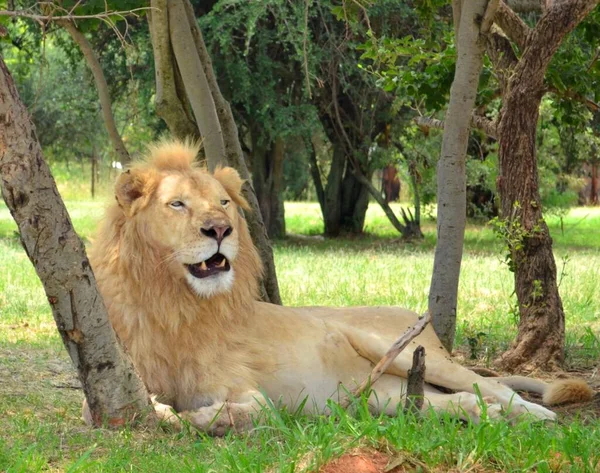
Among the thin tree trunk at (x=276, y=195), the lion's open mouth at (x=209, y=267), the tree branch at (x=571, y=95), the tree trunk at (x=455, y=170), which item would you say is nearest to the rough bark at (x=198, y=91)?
the tree trunk at (x=455, y=170)

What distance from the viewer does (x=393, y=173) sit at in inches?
1591

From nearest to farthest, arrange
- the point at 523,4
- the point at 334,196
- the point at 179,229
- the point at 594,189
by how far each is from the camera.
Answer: the point at 179,229 < the point at 523,4 < the point at 334,196 < the point at 594,189

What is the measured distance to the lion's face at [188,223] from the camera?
4832 mm

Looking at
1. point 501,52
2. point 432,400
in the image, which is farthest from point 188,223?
point 501,52

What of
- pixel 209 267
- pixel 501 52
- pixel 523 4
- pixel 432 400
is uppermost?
pixel 523 4

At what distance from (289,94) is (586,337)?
11830 millimetres

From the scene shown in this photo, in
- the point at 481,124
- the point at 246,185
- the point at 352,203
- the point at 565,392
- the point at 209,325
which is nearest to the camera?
the point at 209,325

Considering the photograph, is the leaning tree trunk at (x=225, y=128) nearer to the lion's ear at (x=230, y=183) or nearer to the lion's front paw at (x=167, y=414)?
the lion's ear at (x=230, y=183)

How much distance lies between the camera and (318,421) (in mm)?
4656

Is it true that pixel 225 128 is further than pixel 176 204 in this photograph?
Yes

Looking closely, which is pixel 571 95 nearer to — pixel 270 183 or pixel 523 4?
pixel 523 4

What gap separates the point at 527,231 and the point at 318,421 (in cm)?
296

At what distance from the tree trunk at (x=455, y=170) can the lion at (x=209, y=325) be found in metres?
1.25

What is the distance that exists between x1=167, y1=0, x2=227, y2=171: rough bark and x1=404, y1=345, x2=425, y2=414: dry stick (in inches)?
111
